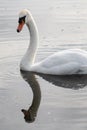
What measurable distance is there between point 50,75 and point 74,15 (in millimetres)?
6042

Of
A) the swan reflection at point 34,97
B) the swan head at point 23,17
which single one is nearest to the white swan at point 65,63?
the swan reflection at point 34,97

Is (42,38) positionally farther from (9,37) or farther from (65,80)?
(65,80)

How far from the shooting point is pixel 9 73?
10.2 metres

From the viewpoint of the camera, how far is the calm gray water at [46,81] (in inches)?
301

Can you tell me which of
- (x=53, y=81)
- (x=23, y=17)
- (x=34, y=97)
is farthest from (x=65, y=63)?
(x=23, y=17)

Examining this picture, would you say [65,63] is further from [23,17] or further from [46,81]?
[23,17]

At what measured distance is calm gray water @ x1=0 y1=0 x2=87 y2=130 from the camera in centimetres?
764

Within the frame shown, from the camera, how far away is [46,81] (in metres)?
9.72

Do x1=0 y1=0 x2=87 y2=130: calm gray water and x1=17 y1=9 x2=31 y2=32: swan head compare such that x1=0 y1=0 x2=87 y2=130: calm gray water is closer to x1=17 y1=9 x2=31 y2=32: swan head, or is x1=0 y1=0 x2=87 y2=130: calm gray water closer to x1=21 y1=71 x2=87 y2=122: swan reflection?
x1=21 y1=71 x2=87 y2=122: swan reflection

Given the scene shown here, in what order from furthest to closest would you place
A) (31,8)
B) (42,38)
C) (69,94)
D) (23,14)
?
(31,8), (42,38), (23,14), (69,94)

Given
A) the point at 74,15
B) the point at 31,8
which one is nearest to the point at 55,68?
the point at 74,15

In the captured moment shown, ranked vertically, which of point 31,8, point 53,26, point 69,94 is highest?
point 69,94

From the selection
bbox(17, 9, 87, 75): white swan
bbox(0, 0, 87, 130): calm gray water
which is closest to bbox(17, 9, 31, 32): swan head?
bbox(0, 0, 87, 130): calm gray water

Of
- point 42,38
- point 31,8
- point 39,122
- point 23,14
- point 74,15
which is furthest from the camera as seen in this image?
point 31,8
